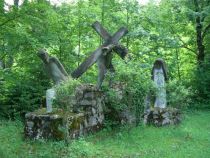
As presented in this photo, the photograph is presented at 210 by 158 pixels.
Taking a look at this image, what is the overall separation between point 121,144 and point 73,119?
66.6 inches

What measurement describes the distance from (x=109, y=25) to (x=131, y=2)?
1.83 meters

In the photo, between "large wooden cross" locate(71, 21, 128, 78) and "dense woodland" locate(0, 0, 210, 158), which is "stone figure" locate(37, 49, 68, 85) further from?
"large wooden cross" locate(71, 21, 128, 78)

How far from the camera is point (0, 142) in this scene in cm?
1028

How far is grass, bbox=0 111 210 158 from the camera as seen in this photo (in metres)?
9.12

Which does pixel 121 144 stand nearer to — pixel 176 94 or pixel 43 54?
pixel 43 54

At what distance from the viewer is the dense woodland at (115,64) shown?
399 inches

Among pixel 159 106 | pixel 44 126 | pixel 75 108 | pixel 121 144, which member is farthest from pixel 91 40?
pixel 121 144

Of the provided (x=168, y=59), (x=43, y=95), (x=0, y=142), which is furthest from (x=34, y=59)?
(x=168, y=59)

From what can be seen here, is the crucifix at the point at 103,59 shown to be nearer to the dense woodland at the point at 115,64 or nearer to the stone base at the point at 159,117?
the dense woodland at the point at 115,64

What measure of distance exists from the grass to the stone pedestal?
32cm

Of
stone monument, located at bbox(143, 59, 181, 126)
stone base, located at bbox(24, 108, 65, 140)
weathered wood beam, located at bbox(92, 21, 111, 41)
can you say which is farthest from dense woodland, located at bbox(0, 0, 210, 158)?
weathered wood beam, located at bbox(92, 21, 111, 41)

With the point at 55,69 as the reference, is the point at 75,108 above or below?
below

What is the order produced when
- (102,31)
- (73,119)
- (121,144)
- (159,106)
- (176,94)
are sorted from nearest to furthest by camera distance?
1. (121,144)
2. (73,119)
3. (102,31)
4. (159,106)
5. (176,94)

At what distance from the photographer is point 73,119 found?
10930mm
